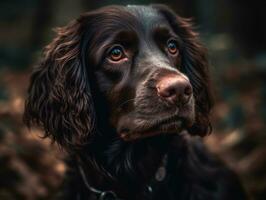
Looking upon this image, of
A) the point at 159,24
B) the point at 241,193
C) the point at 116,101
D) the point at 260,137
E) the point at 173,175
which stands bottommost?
the point at 260,137

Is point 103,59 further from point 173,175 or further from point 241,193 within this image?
point 241,193

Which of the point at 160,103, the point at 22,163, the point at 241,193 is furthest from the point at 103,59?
the point at 22,163

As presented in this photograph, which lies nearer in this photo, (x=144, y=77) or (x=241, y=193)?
(x=144, y=77)

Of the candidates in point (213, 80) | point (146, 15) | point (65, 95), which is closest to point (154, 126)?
point (65, 95)

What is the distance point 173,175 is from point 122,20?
111cm

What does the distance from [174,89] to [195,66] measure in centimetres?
93

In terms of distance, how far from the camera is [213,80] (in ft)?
25.7

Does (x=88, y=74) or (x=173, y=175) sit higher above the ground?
(x=88, y=74)

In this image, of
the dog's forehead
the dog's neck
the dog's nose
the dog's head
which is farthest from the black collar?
the dog's forehead

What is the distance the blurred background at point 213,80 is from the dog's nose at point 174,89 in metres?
1.33

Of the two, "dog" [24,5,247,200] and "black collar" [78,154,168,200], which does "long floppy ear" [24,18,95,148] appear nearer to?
"dog" [24,5,247,200]

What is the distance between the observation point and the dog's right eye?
4.58 meters

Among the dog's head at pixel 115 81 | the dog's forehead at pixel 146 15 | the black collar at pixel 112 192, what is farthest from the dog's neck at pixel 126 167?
the dog's forehead at pixel 146 15

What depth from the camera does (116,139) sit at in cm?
481
